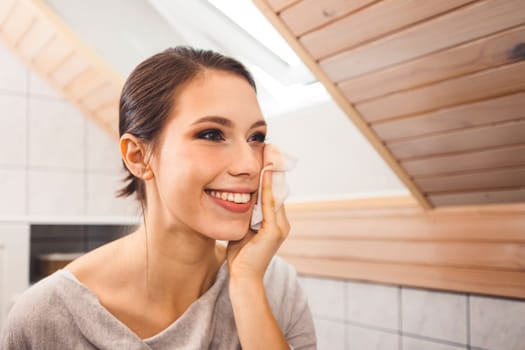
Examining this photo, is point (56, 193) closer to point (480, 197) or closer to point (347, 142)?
point (347, 142)

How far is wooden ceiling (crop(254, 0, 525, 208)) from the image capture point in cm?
111

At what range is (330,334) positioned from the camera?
2.01m

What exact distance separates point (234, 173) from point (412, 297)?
2.99ft

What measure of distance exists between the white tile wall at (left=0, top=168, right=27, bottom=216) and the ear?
178 centimetres

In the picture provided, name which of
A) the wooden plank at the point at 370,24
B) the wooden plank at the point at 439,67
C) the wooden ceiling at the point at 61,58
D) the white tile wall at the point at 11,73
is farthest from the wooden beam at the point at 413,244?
the white tile wall at the point at 11,73

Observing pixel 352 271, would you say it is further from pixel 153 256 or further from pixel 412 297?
pixel 153 256

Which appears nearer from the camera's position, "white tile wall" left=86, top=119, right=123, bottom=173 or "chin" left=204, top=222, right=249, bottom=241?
"chin" left=204, top=222, right=249, bottom=241

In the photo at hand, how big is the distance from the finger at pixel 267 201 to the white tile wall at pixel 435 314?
0.73 meters

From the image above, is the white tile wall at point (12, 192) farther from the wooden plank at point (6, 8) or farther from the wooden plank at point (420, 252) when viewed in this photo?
the wooden plank at point (420, 252)

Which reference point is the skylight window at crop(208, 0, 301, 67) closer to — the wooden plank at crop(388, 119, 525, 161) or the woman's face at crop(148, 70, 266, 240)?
the wooden plank at crop(388, 119, 525, 161)

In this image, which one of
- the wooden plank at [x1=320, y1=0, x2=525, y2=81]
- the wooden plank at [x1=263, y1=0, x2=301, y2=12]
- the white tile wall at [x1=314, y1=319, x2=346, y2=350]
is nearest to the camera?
the wooden plank at [x1=320, y1=0, x2=525, y2=81]

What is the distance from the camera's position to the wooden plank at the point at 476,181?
1332 millimetres

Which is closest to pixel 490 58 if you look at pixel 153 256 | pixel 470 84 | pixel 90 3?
pixel 470 84

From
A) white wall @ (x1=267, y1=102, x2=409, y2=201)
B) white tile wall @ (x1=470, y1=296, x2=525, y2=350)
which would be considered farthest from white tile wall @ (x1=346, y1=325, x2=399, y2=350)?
white wall @ (x1=267, y1=102, x2=409, y2=201)
